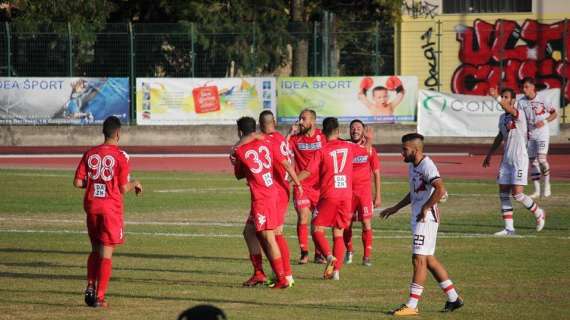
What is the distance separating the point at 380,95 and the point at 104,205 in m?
29.5

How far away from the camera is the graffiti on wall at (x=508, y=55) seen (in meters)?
45.6

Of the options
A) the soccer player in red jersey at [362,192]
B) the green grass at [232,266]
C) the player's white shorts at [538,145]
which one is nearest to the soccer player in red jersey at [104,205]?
the green grass at [232,266]

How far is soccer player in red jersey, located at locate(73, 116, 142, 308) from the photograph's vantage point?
12.5m

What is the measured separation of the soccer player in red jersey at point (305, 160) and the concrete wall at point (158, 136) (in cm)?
2486

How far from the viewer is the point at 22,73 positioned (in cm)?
4106

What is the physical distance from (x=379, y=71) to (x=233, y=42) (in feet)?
18.1

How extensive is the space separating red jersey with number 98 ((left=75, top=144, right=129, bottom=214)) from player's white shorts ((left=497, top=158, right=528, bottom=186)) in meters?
8.52

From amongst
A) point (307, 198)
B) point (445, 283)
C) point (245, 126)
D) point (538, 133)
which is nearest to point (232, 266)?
point (307, 198)

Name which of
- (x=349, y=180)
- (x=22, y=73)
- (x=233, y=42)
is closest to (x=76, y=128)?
(x=22, y=73)

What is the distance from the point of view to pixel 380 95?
136 ft

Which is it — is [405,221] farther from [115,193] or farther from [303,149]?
[115,193]

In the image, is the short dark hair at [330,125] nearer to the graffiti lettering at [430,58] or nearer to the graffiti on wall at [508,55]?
the graffiti lettering at [430,58]

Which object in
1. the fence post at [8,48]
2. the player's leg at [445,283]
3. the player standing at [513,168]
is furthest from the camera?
the fence post at [8,48]

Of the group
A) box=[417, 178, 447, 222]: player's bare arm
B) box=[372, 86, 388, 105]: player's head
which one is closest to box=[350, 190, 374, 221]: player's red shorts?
box=[417, 178, 447, 222]: player's bare arm
